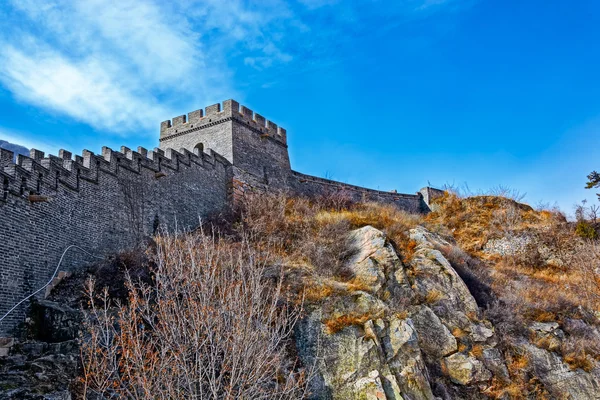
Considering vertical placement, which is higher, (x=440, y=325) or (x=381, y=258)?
(x=381, y=258)

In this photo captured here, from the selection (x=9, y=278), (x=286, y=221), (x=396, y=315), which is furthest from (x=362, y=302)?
(x=9, y=278)

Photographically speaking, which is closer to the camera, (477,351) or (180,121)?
(477,351)

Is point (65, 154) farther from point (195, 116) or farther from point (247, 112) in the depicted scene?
point (247, 112)

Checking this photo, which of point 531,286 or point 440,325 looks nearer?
point 440,325

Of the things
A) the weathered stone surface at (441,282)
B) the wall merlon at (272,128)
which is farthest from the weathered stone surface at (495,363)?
the wall merlon at (272,128)

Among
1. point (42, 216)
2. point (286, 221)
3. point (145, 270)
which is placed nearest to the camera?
point (42, 216)

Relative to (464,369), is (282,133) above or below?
above

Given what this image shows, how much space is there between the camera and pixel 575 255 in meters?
18.1

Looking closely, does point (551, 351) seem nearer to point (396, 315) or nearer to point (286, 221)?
point (396, 315)

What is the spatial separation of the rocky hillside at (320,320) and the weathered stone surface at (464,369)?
3 cm

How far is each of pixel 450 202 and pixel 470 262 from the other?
6.85 meters

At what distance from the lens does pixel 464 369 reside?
11211mm

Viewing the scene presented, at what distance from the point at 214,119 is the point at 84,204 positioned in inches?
382

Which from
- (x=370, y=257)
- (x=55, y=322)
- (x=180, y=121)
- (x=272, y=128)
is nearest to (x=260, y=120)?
(x=272, y=128)
